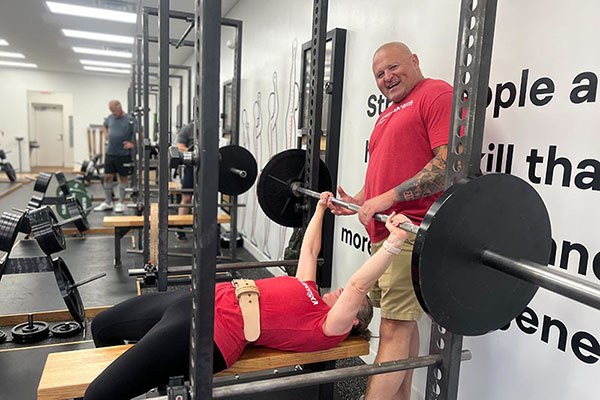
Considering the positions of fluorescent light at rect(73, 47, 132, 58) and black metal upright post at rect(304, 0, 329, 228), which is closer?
black metal upright post at rect(304, 0, 329, 228)

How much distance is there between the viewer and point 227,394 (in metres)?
1.05

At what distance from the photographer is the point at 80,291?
330cm

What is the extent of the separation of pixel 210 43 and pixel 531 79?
1.03 meters

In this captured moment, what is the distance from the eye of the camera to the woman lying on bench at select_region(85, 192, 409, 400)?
133 centimetres

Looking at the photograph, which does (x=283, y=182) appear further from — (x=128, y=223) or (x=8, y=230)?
(x=128, y=223)

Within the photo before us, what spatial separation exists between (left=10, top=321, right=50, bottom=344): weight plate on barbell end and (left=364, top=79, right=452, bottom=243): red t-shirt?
218 cm

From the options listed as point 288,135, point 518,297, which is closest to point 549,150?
point 518,297

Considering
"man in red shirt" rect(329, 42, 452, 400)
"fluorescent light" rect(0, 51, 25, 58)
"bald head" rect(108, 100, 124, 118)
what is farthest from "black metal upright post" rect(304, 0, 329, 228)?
"fluorescent light" rect(0, 51, 25, 58)

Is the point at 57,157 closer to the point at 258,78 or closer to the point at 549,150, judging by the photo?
the point at 258,78

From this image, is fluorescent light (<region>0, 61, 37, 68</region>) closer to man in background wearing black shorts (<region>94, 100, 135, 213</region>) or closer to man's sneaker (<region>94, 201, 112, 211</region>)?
man in background wearing black shorts (<region>94, 100, 135, 213</region>)

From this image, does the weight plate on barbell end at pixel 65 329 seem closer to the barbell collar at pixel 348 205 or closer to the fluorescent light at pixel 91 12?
the barbell collar at pixel 348 205

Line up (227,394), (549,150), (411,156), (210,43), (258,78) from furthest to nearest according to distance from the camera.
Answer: (258,78) → (411,156) → (549,150) → (227,394) → (210,43)

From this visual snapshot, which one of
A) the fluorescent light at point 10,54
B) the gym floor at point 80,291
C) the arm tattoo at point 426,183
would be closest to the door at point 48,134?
the fluorescent light at point 10,54

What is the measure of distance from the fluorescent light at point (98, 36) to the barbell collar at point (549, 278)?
7379 millimetres
